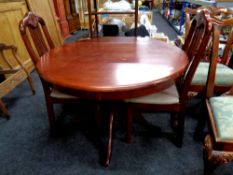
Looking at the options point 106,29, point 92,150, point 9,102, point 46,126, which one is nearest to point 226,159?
point 92,150

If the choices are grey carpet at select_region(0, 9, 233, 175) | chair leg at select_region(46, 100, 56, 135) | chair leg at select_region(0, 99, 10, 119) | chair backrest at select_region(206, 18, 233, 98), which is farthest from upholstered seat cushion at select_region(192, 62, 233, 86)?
chair leg at select_region(0, 99, 10, 119)

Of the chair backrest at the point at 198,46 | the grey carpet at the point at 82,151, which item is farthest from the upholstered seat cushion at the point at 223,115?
the grey carpet at the point at 82,151

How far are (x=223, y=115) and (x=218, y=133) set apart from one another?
4.9 inches

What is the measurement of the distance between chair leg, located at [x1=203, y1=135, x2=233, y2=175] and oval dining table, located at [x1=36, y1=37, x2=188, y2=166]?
386 millimetres

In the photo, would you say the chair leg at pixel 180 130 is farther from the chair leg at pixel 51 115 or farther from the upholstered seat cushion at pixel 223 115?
the chair leg at pixel 51 115

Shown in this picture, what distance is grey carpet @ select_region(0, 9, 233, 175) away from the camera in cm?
121

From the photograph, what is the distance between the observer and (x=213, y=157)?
0.90 m

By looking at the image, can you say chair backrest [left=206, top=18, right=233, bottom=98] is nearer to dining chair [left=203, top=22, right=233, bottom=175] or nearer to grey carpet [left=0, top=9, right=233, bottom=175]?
dining chair [left=203, top=22, right=233, bottom=175]

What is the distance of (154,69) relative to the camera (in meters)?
0.97

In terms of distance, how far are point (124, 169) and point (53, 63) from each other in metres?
0.83

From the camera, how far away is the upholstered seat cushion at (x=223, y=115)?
87 cm

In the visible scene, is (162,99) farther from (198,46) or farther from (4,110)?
(4,110)

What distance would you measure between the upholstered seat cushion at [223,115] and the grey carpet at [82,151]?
437 mm

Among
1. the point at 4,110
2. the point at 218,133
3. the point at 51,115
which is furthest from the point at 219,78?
the point at 4,110
